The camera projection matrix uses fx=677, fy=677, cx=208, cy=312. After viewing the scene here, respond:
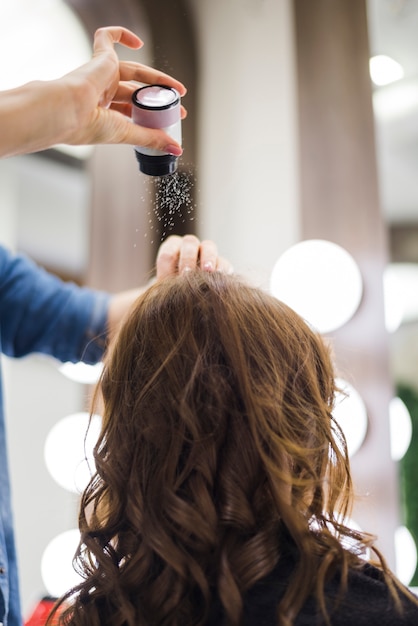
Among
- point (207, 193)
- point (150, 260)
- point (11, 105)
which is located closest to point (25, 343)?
point (150, 260)

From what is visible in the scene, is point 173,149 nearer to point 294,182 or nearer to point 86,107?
point 86,107

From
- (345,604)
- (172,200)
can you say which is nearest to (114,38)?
(172,200)

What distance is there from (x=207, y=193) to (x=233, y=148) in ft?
0.60

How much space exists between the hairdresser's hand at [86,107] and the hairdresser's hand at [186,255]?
5.7 inches

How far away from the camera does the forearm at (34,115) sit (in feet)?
1.93

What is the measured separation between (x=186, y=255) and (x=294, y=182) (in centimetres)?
48

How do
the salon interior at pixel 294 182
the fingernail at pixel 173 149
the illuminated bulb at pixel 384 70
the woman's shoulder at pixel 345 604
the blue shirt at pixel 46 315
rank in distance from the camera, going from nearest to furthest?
the woman's shoulder at pixel 345 604 → the fingernail at pixel 173 149 → the salon interior at pixel 294 182 → the blue shirt at pixel 46 315 → the illuminated bulb at pixel 384 70

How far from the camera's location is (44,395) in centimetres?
228

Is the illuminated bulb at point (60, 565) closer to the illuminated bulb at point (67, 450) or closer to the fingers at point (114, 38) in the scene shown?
the illuminated bulb at point (67, 450)

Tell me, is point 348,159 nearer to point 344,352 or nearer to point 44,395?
point 344,352

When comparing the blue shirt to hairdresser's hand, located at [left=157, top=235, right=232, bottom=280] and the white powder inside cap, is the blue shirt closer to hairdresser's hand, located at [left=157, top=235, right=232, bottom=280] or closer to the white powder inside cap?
hairdresser's hand, located at [left=157, top=235, right=232, bottom=280]

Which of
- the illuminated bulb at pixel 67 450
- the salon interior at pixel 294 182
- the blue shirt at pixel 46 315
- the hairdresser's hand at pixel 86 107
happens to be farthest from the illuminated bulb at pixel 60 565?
the hairdresser's hand at pixel 86 107

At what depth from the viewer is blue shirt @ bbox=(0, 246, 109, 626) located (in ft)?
3.34

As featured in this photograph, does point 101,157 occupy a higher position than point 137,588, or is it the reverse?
point 101,157
